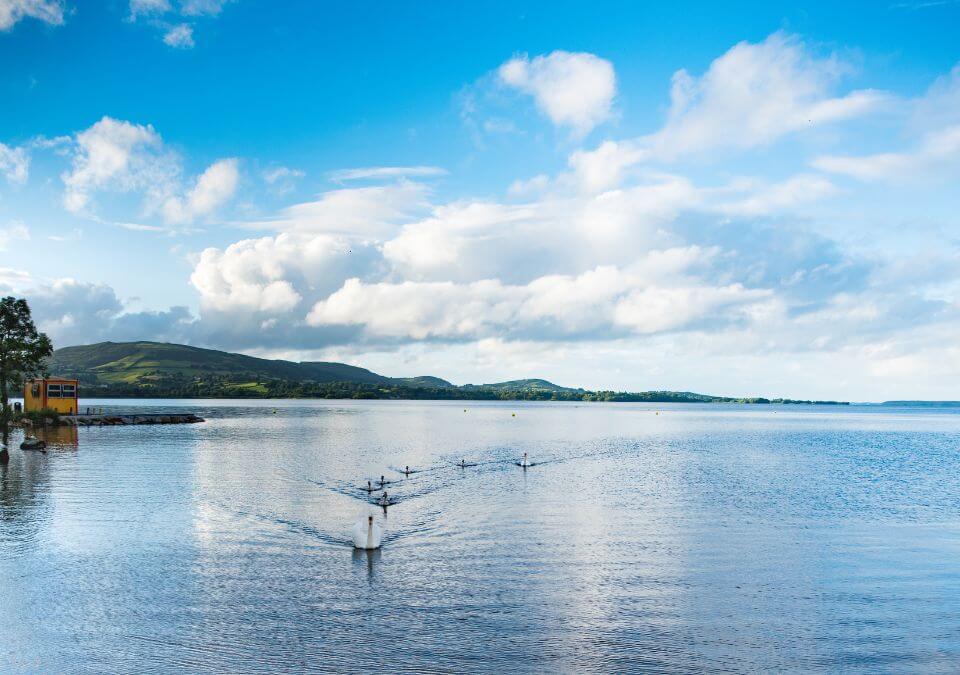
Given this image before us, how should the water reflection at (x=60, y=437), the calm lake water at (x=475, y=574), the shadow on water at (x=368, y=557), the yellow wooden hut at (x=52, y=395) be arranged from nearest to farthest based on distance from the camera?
the calm lake water at (x=475, y=574), the shadow on water at (x=368, y=557), the water reflection at (x=60, y=437), the yellow wooden hut at (x=52, y=395)

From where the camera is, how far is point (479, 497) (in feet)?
153

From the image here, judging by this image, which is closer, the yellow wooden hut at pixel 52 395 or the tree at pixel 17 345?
the tree at pixel 17 345

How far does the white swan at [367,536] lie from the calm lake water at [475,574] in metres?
0.84

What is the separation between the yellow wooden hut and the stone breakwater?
305 cm

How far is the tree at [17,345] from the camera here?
3206 inches

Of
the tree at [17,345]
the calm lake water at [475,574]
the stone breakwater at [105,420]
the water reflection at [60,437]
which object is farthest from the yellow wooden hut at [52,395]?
the calm lake water at [475,574]

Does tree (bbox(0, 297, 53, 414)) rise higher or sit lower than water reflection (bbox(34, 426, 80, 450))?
higher

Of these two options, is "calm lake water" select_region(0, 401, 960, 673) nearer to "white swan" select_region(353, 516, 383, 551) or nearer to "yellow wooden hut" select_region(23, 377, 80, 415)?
"white swan" select_region(353, 516, 383, 551)

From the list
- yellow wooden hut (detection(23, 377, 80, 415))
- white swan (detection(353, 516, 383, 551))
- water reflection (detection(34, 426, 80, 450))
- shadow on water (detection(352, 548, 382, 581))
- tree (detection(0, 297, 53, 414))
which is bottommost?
water reflection (detection(34, 426, 80, 450))

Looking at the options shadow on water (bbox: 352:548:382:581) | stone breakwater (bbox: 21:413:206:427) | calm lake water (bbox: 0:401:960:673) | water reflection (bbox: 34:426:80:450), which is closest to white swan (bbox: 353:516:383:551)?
shadow on water (bbox: 352:548:382:581)

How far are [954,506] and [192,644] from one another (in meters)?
46.7

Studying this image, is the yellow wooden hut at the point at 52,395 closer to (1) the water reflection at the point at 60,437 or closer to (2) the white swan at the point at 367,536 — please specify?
(1) the water reflection at the point at 60,437

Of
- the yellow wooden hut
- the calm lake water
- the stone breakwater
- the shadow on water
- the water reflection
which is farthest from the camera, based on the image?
the yellow wooden hut

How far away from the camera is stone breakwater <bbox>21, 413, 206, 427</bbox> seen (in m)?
107
